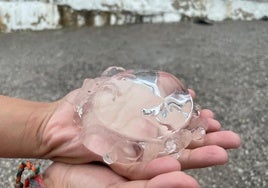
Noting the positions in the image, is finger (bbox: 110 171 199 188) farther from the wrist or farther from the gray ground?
the gray ground

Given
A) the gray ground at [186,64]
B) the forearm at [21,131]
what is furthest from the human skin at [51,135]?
the gray ground at [186,64]

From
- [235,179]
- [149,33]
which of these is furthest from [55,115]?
[149,33]

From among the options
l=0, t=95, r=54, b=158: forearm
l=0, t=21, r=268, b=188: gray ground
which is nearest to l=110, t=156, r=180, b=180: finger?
l=0, t=95, r=54, b=158: forearm

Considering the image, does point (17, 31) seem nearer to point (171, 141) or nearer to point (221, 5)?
point (221, 5)

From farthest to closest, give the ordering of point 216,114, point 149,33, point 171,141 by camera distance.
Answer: point 149,33 → point 216,114 → point 171,141

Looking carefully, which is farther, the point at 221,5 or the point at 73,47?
the point at 221,5

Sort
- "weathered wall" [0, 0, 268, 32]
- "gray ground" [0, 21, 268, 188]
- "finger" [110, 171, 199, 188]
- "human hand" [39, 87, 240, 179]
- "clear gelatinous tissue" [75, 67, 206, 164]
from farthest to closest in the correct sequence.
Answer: "weathered wall" [0, 0, 268, 32] < "gray ground" [0, 21, 268, 188] < "clear gelatinous tissue" [75, 67, 206, 164] < "human hand" [39, 87, 240, 179] < "finger" [110, 171, 199, 188]
